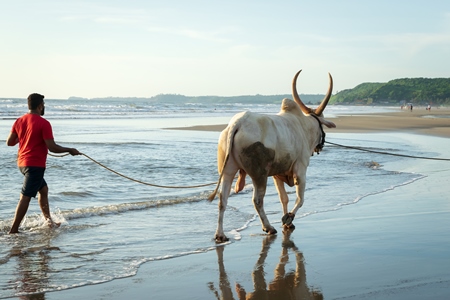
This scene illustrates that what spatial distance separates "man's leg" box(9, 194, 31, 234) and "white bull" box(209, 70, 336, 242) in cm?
233

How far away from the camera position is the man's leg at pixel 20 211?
8188 mm

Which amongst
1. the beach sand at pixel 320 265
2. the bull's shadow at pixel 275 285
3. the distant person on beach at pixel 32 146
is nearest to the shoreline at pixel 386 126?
the beach sand at pixel 320 265

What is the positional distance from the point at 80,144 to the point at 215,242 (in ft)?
49.2

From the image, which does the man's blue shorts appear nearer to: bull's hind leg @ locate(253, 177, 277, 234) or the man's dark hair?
the man's dark hair

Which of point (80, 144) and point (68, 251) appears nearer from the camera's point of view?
point (68, 251)

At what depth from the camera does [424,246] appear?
24.5ft

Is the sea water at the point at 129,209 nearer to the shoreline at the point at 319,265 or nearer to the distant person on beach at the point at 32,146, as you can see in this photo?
the shoreline at the point at 319,265

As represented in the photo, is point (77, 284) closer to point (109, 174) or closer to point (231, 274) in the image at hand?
point (231, 274)

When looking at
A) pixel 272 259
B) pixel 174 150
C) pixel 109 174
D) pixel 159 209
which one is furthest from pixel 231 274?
pixel 174 150

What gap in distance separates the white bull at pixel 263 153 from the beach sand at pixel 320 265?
536 millimetres

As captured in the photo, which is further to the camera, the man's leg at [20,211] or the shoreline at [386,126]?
the shoreline at [386,126]

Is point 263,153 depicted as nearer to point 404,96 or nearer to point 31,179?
point 31,179

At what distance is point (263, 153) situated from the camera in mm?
7930

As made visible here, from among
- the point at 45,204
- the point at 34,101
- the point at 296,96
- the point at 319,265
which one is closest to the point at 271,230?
the point at 319,265
